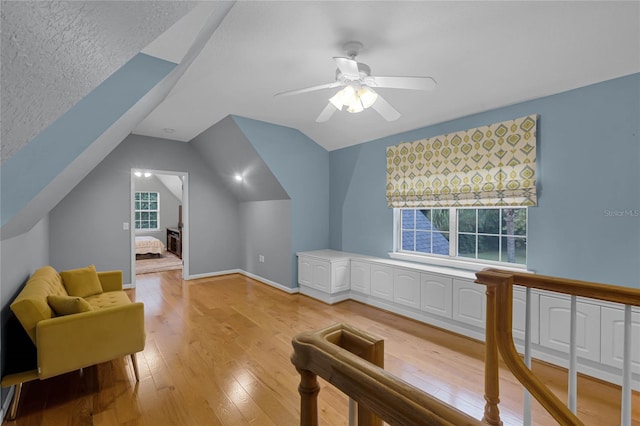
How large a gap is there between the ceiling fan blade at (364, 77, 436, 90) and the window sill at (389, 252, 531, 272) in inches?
83.8

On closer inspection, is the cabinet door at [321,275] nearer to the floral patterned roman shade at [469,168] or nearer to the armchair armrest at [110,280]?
the floral patterned roman shade at [469,168]

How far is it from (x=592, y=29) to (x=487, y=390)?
2393mm

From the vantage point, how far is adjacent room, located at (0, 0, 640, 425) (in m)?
0.78

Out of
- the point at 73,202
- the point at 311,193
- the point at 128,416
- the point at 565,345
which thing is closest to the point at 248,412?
the point at 128,416

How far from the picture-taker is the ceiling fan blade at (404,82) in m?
1.95

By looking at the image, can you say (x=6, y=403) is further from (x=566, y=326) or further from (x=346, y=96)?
(x=566, y=326)

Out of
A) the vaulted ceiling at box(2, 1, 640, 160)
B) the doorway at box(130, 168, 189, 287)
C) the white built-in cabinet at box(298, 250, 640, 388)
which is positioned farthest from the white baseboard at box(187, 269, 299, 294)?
the vaulted ceiling at box(2, 1, 640, 160)

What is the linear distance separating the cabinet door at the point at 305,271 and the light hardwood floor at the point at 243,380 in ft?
2.60

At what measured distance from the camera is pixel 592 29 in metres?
1.96

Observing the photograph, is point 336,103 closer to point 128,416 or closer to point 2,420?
point 128,416

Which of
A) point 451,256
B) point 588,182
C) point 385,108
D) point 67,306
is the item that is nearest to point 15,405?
point 67,306

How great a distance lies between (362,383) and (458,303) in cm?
288

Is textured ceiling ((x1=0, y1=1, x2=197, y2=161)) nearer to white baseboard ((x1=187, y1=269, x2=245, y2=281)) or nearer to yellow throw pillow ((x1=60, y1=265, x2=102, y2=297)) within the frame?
yellow throw pillow ((x1=60, y1=265, x2=102, y2=297))

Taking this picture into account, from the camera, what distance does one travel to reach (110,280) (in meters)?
3.40
